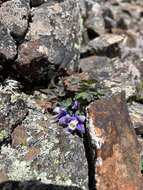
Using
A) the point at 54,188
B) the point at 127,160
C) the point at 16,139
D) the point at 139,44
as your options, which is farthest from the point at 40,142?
the point at 139,44

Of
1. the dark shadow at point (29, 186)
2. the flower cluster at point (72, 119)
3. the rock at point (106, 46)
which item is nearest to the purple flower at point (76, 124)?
the flower cluster at point (72, 119)

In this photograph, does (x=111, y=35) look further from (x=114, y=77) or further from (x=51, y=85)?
(x=51, y=85)

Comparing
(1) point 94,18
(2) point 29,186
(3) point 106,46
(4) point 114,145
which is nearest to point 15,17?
(4) point 114,145

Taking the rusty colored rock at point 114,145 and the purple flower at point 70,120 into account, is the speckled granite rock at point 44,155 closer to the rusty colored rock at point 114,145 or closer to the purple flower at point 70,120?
the purple flower at point 70,120

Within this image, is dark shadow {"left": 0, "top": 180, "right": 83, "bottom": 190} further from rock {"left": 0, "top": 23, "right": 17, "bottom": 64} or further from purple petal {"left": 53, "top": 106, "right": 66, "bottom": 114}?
rock {"left": 0, "top": 23, "right": 17, "bottom": 64}

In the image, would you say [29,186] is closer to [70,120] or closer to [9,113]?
[9,113]

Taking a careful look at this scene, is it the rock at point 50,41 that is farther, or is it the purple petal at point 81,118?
the rock at point 50,41
